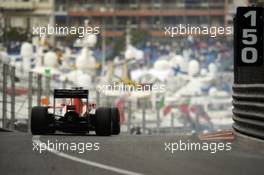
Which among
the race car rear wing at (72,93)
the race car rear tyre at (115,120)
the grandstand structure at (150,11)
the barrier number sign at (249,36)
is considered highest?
the grandstand structure at (150,11)

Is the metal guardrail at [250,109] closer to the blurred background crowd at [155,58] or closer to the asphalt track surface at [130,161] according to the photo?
the asphalt track surface at [130,161]

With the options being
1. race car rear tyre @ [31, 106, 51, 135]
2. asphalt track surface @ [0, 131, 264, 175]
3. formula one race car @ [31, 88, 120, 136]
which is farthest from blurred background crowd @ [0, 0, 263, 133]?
asphalt track surface @ [0, 131, 264, 175]

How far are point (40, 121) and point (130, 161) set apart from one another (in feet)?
12.6

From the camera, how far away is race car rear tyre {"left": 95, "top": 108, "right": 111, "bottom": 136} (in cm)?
1230

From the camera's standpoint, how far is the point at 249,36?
1188 cm

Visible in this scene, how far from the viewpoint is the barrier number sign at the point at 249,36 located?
11648 mm

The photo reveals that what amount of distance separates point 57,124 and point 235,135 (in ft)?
7.30

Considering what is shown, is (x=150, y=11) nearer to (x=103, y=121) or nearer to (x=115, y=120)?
(x=115, y=120)

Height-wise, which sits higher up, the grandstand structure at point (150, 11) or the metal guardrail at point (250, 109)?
the grandstand structure at point (150, 11)

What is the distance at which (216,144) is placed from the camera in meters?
9.77

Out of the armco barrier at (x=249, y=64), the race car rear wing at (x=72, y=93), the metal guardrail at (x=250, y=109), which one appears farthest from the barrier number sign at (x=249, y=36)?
the race car rear wing at (x=72, y=93)

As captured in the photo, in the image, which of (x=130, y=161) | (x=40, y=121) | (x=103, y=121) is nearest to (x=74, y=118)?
(x=103, y=121)

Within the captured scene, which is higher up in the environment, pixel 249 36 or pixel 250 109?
pixel 249 36

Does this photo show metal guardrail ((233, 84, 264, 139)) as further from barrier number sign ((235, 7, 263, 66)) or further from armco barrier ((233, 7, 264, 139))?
barrier number sign ((235, 7, 263, 66))
